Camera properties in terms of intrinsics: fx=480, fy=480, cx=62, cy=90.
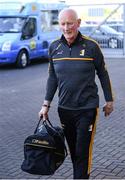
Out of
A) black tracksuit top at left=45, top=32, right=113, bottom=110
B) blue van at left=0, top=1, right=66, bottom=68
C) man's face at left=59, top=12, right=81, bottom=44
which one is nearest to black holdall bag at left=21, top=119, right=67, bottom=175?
black tracksuit top at left=45, top=32, right=113, bottom=110

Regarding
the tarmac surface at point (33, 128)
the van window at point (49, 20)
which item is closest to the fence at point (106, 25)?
the van window at point (49, 20)

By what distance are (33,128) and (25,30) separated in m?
10.3

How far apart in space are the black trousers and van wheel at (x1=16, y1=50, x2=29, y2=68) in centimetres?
1257

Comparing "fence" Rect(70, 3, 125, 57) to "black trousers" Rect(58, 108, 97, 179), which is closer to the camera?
"black trousers" Rect(58, 108, 97, 179)

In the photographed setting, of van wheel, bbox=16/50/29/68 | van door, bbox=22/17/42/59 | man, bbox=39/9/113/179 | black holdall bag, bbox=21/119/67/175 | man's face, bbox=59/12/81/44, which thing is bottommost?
van wheel, bbox=16/50/29/68

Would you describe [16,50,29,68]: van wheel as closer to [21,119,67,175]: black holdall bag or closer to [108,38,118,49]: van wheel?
[108,38,118,49]: van wheel

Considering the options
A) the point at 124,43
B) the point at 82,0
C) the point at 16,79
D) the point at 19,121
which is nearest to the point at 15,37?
the point at 16,79

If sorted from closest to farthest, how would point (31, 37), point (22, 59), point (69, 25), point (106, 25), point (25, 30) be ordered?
1. point (69, 25)
2. point (22, 59)
3. point (25, 30)
4. point (31, 37)
5. point (106, 25)

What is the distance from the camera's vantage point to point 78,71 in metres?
4.33

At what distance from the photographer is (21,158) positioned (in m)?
6.26

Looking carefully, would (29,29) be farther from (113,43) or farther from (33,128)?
(33,128)

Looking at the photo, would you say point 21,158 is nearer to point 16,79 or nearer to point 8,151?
point 8,151

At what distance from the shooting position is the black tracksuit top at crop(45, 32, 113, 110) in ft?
14.3

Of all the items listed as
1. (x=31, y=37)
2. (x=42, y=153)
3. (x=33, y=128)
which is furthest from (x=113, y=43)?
(x=42, y=153)
